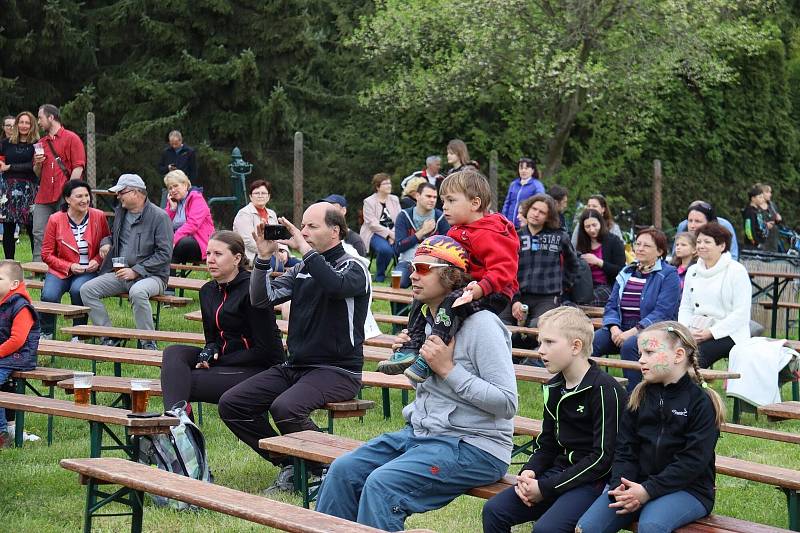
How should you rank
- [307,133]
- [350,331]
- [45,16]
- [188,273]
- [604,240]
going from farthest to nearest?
[307,133], [45,16], [188,273], [604,240], [350,331]

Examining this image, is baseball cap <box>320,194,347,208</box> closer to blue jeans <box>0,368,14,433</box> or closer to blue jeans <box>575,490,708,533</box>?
blue jeans <box>0,368,14,433</box>

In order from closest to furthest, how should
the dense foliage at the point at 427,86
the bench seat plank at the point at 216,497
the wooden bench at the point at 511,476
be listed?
the bench seat plank at the point at 216,497 < the wooden bench at the point at 511,476 < the dense foliage at the point at 427,86

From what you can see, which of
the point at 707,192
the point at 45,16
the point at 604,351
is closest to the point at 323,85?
the point at 45,16

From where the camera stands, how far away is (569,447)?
193 inches

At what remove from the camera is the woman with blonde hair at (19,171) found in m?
13.4

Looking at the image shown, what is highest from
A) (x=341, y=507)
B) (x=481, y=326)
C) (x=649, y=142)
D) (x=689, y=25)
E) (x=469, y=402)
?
(x=689, y=25)

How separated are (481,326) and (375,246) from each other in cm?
989

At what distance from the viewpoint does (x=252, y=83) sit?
23219mm

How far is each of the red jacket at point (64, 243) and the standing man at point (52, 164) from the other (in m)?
2.36

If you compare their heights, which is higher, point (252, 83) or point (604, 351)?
point (252, 83)

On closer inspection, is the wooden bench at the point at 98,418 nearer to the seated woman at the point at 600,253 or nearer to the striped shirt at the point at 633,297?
the striped shirt at the point at 633,297

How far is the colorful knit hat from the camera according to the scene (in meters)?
5.03

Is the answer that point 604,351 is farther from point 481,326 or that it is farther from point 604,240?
point 481,326

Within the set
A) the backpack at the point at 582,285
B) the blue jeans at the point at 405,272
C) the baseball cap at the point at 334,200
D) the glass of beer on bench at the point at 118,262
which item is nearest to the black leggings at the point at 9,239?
the glass of beer on bench at the point at 118,262
